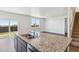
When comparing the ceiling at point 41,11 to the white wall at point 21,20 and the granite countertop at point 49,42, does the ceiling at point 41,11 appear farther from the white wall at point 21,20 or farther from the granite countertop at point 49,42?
the granite countertop at point 49,42

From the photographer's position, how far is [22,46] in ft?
4.86

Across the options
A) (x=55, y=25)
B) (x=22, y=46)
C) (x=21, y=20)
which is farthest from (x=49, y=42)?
(x=21, y=20)

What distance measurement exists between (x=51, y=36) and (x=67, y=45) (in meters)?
0.27

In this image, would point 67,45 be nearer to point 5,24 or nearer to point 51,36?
point 51,36

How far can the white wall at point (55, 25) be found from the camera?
1.50 meters

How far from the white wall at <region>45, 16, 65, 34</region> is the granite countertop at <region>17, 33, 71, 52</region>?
0.28ft

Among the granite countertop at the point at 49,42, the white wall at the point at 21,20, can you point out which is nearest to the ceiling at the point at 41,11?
the white wall at the point at 21,20

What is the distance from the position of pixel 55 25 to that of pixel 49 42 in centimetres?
26

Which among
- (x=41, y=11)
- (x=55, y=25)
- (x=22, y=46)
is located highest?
(x=41, y=11)

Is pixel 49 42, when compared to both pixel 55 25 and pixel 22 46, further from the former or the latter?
pixel 22 46

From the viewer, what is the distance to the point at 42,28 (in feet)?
5.08

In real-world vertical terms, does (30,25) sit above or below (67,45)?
above
